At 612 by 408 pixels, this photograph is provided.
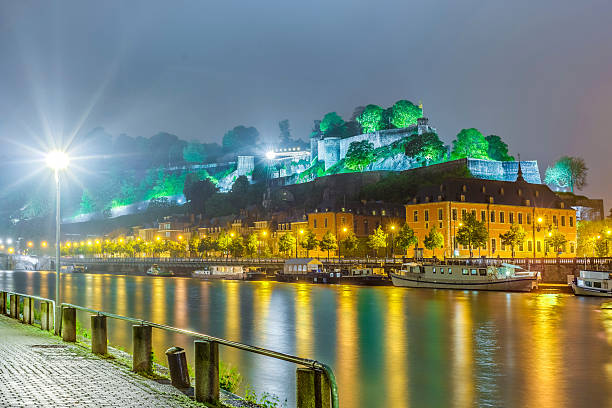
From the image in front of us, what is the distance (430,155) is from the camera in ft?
376

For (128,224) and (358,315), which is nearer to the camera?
(358,315)

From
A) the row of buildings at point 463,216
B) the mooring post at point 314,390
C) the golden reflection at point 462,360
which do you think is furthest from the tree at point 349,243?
the mooring post at point 314,390

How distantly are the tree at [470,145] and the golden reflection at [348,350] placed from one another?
220 ft

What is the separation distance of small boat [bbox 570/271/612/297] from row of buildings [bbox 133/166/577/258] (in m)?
18.8

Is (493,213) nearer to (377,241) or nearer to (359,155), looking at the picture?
(377,241)

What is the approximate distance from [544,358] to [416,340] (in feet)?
21.7

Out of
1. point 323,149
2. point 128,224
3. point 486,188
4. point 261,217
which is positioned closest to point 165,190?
point 128,224

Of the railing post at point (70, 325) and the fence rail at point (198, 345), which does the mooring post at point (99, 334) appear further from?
the railing post at point (70, 325)

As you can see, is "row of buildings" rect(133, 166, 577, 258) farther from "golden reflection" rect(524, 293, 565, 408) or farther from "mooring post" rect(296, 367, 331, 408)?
"mooring post" rect(296, 367, 331, 408)

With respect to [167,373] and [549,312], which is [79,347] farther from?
[549,312]

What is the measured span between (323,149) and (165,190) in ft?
238

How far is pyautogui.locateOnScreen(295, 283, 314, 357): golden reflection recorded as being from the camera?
96.0 ft

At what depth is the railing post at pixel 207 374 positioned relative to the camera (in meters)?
10.5

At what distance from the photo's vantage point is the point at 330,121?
16075cm
